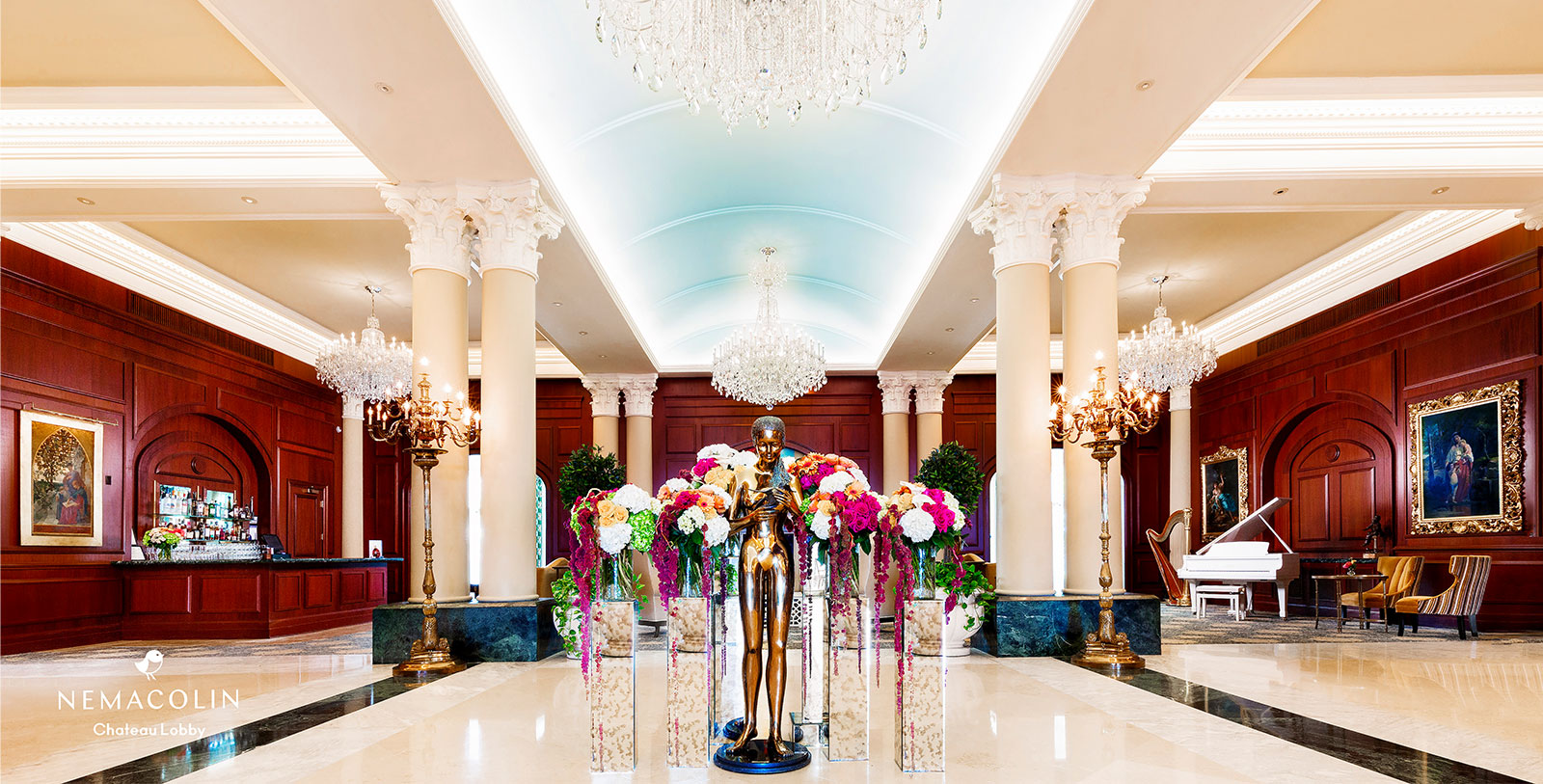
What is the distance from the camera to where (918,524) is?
13.1 ft

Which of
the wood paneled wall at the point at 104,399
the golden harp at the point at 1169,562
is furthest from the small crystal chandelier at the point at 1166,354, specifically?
the wood paneled wall at the point at 104,399

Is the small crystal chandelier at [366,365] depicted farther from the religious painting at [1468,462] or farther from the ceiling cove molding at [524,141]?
the religious painting at [1468,462]

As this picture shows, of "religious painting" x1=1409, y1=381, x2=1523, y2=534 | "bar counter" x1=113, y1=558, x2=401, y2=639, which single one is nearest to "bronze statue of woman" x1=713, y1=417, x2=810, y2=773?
"bar counter" x1=113, y1=558, x2=401, y2=639

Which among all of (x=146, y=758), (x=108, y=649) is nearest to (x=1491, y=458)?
(x=146, y=758)

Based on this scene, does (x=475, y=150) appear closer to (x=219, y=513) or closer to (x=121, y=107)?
(x=121, y=107)

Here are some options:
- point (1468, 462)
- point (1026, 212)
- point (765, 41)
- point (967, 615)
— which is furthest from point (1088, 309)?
point (1468, 462)

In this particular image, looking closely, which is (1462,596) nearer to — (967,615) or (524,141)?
(967,615)

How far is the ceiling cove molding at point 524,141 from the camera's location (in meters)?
5.65

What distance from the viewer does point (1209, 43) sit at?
5.88 m

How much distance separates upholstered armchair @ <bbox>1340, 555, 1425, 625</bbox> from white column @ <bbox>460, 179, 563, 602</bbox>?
8.71 meters

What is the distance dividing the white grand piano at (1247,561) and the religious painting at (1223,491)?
234cm

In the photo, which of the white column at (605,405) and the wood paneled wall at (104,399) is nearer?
the wood paneled wall at (104,399)

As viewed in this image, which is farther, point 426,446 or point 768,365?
point 768,365

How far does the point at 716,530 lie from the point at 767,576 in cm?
30
